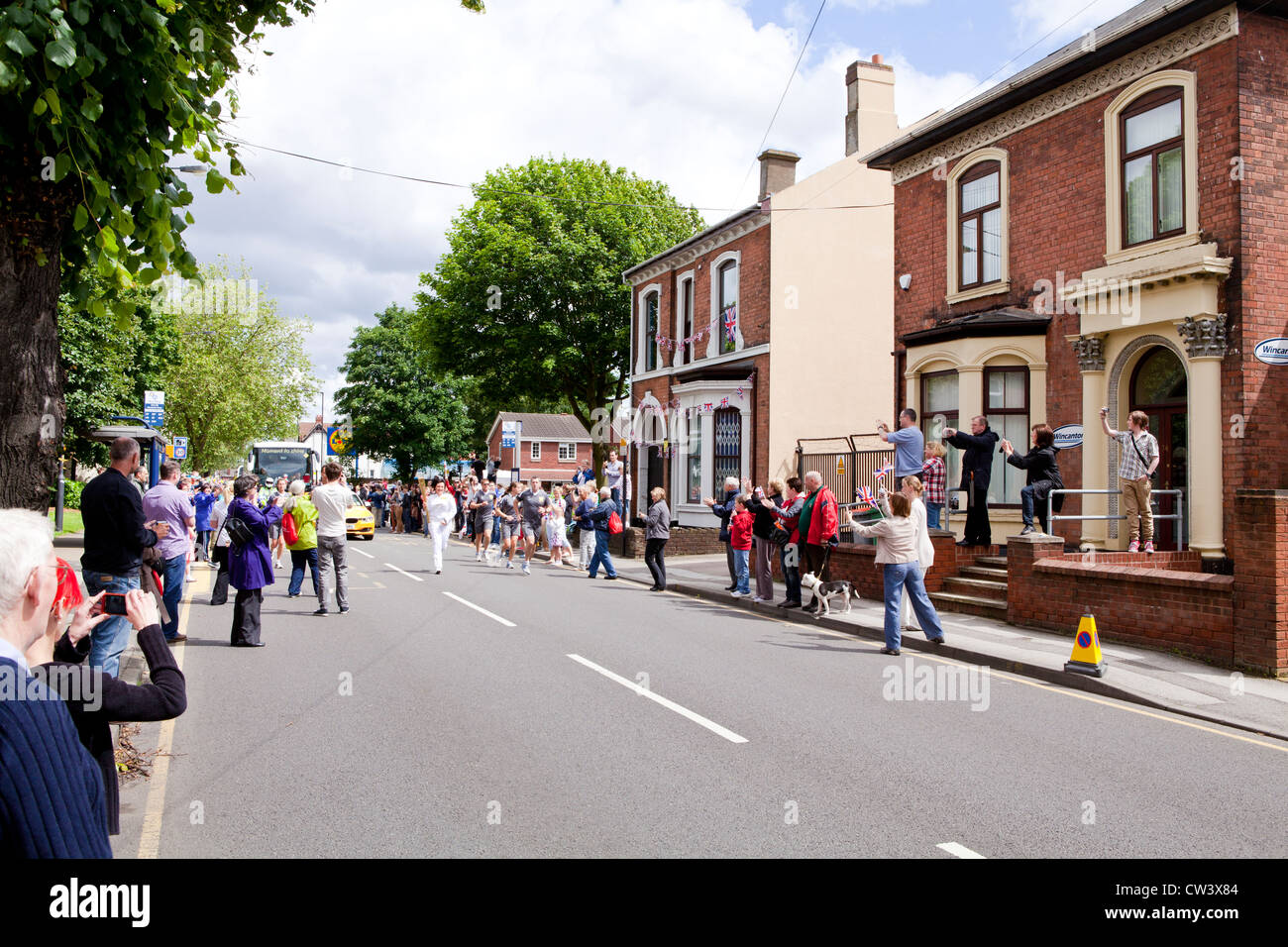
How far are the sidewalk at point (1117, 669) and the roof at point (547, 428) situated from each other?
60.1 m

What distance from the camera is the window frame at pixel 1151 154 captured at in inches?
532

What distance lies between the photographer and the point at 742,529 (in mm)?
16594

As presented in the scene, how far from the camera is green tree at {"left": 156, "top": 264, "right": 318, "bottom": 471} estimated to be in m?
48.8

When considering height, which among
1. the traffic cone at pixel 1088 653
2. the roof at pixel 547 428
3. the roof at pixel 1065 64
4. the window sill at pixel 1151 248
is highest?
the roof at pixel 1065 64

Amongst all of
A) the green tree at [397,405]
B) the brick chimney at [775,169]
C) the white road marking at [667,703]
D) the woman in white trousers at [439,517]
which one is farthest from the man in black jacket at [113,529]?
the green tree at [397,405]

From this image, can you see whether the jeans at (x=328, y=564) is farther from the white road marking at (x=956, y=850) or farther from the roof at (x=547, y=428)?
the roof at (x=547, y=428)

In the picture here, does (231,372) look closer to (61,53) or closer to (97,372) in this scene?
(97,372)

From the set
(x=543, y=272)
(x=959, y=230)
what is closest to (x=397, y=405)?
(x=543, y=272)

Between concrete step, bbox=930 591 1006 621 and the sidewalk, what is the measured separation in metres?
0.13

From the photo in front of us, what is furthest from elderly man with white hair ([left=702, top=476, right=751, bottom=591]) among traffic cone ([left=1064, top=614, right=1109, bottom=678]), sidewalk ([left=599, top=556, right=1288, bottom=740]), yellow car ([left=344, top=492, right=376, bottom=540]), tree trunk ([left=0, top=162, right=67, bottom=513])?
yellow car ([left=344, top=492, right=376, bottom=540])

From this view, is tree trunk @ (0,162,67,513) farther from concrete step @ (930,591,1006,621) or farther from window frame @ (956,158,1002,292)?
window frame @ (956,158,1002,292)

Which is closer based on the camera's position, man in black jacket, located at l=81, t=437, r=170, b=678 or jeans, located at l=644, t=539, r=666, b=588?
man in black jacket, located at l=81, t=437, r=170, b=678
